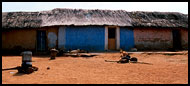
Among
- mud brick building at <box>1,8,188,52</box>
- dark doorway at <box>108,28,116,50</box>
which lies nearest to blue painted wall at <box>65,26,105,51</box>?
mud brick building at <box>1,8,188,52</box>

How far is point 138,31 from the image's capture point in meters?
14.5

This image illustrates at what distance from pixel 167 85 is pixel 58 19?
37.2 feet

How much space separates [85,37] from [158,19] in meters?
6.35

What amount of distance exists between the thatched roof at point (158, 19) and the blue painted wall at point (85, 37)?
9.18ft

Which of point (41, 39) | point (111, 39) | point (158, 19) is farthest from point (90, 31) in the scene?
point (158, 19)

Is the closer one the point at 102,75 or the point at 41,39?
the point at 102,75

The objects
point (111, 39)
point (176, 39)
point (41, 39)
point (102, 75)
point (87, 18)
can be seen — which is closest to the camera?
point (102, 75)

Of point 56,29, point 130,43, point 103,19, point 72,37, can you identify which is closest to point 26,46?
point 56,29

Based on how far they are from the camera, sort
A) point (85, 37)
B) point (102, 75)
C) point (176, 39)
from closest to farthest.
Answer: point (102, 75) < point (85, 37) < point (176, 39)

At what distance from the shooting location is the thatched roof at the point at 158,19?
14.5 meters

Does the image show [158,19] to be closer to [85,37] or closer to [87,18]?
[87,18]

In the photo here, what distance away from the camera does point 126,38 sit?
14195 mm

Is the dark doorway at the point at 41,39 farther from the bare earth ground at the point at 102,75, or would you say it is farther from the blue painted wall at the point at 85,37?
the bare earth ground at the point at 102,75

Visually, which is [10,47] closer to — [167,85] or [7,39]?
[7,39]
